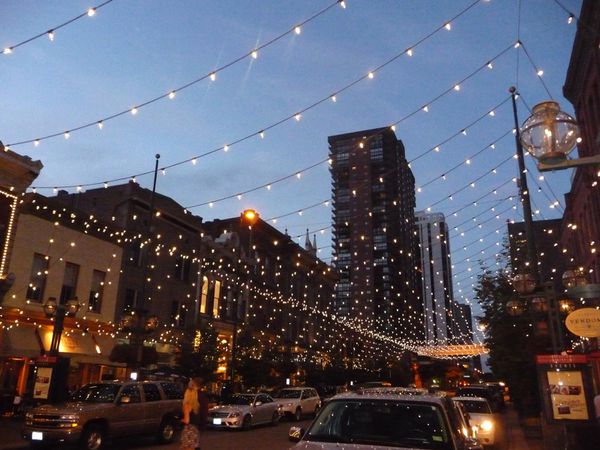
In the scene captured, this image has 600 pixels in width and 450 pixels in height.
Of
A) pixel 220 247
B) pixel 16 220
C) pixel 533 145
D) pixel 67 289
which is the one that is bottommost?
pixel 533 145

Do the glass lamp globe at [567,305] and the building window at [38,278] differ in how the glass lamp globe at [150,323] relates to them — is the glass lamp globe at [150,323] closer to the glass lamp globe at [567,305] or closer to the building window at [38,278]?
the building window at [38,278]

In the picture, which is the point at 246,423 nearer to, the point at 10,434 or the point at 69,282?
the point at 10,434

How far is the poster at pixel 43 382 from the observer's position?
60.3 feet

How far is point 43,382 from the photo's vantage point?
1853 centimetres

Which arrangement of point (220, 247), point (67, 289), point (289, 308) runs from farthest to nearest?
point (289, 308) < point (220, 247) < point (67, 289)

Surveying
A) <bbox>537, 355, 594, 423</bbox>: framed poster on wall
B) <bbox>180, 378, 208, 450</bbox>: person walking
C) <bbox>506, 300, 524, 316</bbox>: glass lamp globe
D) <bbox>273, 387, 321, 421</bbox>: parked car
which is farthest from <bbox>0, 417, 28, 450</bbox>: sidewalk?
<bbox>506, 300, 524, 316</bbox>: glass lamp globe

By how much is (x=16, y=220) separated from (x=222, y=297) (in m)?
18.2

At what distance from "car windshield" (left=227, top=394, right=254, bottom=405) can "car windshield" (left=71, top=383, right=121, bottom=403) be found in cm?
807

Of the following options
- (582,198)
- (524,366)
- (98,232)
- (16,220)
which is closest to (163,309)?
(98,232)

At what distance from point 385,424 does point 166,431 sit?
39.6 feet

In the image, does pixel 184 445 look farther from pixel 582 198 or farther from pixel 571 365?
pixel 582 198

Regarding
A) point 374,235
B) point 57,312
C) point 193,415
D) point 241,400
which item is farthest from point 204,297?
point 374,235

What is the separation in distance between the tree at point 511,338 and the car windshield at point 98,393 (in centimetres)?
1171

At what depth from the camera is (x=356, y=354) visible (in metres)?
63.1
